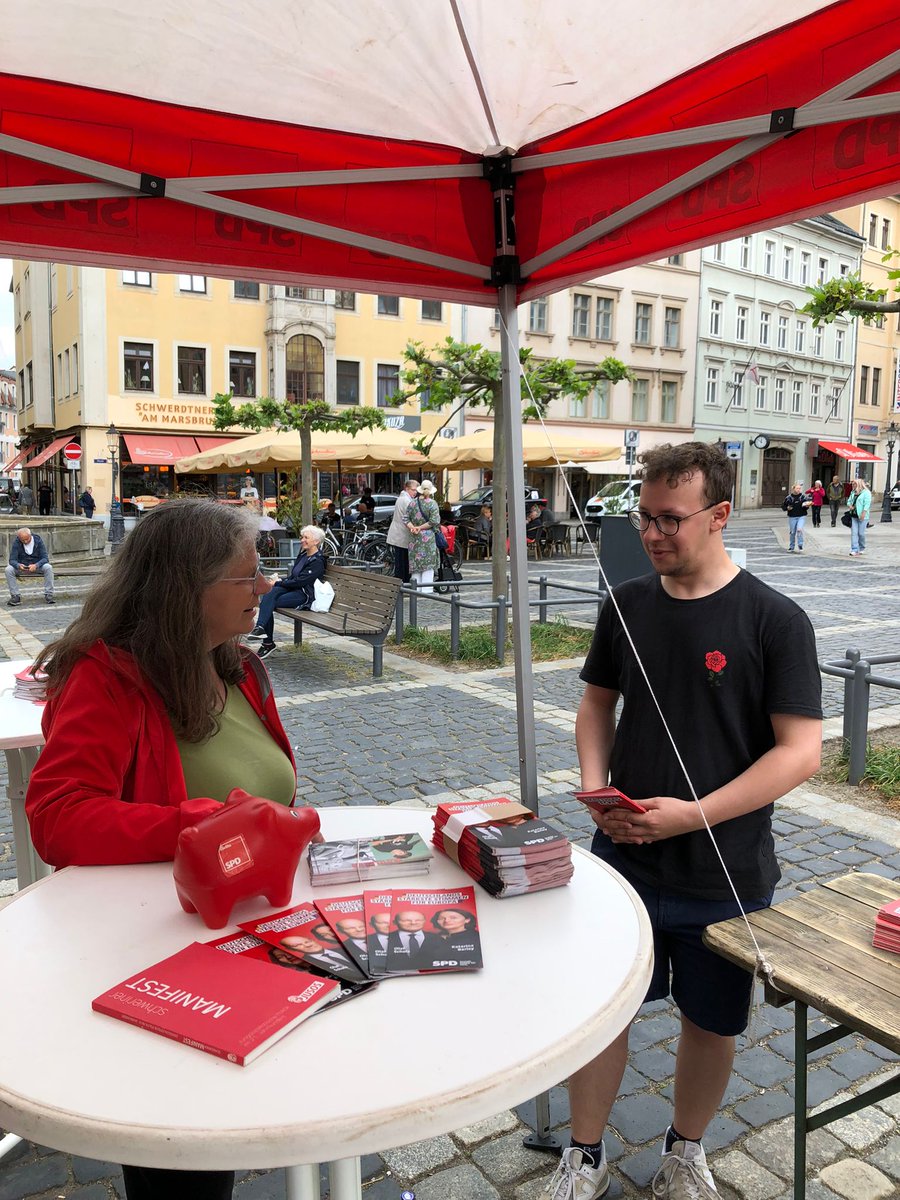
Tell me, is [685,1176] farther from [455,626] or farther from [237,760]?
[455,626]

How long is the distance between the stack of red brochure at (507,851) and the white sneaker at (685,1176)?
0.86m

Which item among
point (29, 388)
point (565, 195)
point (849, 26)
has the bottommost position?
point (565, 195)

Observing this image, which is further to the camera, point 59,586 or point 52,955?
point 59,586

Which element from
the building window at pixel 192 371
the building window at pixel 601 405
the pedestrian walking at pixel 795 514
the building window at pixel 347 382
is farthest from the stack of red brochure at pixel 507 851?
the building window at pixel 601 405

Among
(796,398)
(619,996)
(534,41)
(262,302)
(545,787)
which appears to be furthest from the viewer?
(796,398)

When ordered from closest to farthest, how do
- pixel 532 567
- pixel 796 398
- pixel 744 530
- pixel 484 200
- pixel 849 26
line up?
pixel 849 26 → pixel 484 200 → pixel 532 567 → pixel 744 530 → pixel 796 398

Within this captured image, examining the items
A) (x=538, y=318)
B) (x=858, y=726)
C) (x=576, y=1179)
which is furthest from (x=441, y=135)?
(x=538, y=318)

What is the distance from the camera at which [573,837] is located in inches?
170

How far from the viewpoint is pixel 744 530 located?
29609 mm

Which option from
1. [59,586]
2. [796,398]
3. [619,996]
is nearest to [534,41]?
[619,996]

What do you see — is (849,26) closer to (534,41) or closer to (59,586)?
(534,41)

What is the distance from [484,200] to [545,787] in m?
3.33

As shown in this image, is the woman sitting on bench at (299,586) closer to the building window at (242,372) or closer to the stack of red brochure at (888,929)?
the stack of red brochure at (888,929)

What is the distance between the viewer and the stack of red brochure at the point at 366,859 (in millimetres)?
1805
